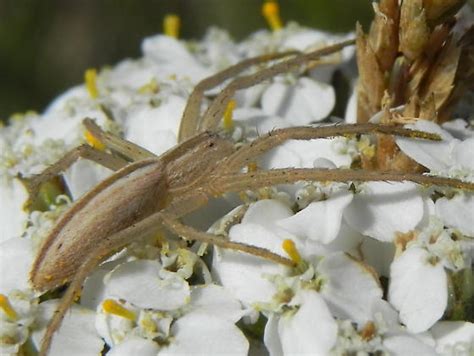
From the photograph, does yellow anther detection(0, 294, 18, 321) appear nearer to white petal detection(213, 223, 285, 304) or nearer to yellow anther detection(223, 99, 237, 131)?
white petal detection(213, 223, 285, 304)

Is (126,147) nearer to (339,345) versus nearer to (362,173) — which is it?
(362,173)

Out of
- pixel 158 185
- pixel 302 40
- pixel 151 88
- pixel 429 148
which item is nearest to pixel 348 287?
pixel 429 148

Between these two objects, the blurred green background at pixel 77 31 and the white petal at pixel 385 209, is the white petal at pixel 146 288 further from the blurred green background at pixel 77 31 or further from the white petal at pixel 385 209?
the blurred green background at pixel 77 31

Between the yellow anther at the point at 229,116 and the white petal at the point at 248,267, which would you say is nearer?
the white petal at the point at 248,267

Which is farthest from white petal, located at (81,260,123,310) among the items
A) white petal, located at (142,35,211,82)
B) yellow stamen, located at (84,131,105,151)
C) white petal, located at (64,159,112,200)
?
→ white petal, located at (142,35,211,82)

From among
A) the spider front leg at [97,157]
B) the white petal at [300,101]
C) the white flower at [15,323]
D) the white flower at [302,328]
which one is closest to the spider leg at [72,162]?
the spider front leg at [97,157]

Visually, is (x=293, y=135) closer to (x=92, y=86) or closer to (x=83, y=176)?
(x=83, y=176)
